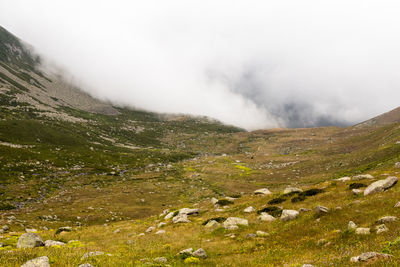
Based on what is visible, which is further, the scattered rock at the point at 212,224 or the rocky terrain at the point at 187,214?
the scattered rock at the point at 212,224

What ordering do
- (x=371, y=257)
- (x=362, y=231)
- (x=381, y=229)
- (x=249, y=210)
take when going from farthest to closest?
1. (x=249, y=210)
2. (x=362, y=231)
3. (x=381, y=229)
4. (x=371, y=257)

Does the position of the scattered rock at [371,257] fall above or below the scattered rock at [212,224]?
above

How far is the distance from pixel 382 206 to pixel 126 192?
66.1m

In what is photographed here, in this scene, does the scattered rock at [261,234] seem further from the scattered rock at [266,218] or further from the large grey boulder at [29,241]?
the large grey boulder at [29,241]

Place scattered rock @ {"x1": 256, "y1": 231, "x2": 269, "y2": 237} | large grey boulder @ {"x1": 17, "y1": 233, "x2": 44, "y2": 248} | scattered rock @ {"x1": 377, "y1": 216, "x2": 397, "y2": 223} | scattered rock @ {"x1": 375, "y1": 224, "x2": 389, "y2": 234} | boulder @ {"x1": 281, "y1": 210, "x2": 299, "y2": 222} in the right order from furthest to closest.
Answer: boulder @ {"x1": 281, "y1": 210, "x2": 299, "y2": 222} → scattered rock @ {"x1": 256, "y1": 231, "x2": 269, "y2": 237} → large grey boulder @ {"x1": 17, "y1": 233, "x2": 44, "y2": 248} → scattered rock @ {"x1": 377, "y1": 216, "x2": 397, "y2": 223} → scattered rock @ {"x1": 375, "y1": 224, "x2": 389, "y2": 234}

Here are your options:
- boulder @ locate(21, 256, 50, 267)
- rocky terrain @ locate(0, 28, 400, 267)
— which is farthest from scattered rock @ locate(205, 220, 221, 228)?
boulder @ locate(21, 256, 50, 267)

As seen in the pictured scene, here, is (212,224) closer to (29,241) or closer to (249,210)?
(249,210)

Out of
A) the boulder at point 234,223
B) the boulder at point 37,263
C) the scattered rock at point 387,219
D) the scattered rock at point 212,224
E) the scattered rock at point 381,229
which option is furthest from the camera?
the scattered rock at point 212,224

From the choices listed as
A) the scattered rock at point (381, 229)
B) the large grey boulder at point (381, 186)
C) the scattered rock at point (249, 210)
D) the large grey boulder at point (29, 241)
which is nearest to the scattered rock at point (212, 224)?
the scattered rock at point (249, 210)

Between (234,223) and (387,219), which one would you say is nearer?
(387,219)

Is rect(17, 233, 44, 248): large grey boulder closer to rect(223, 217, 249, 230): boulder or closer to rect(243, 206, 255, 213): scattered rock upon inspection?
rect(223, 217, 249, 230): boulder

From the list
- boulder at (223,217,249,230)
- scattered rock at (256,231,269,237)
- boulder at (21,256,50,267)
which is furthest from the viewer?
boulder at (223,217,249,230)

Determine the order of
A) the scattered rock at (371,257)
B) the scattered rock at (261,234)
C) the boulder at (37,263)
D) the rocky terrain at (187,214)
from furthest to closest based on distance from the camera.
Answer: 1. the scattered rock at (261,234)
2. the rocky terrain at (187,214)
3. the boulder at (37,263)
4. the scattered rock at (371,257)

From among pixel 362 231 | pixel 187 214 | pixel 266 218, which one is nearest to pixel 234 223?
pixel 266 218
